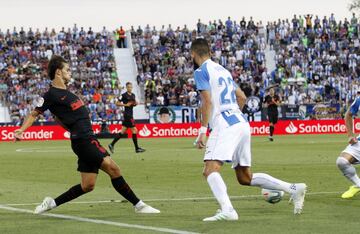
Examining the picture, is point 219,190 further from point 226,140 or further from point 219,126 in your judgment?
point 219,126

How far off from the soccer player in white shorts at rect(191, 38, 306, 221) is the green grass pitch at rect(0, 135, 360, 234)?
0.50 metres

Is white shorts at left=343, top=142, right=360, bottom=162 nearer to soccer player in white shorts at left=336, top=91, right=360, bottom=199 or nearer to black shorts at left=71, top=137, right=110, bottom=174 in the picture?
soccer player in white shorts at left=336, top=91, right=360, bottom=199

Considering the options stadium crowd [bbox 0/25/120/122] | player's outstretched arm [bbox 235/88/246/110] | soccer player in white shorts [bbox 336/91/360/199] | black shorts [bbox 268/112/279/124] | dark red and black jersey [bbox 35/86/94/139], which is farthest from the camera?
stadium crowd [bbox 0/25/120/122]

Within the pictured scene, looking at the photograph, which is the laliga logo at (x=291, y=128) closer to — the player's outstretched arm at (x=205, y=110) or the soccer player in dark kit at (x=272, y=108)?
the soccer player in dark kit at (x=272, y=108)

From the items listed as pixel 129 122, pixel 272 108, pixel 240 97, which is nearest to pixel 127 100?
pixel 129 122

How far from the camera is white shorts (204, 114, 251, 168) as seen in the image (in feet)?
37.6

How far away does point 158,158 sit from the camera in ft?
93.0

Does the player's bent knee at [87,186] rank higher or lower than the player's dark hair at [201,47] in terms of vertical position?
lower

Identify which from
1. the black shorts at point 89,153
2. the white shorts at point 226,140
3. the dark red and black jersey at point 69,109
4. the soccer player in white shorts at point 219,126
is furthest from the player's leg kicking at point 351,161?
the dark red and black jersey at point 69,109

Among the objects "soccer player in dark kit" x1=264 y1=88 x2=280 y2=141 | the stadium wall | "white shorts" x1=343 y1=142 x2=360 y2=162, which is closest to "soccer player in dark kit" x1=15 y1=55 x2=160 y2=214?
"white shorts" x1=343 y1=142 x2=360 y2=162

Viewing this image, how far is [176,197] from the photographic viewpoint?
50.2 feet

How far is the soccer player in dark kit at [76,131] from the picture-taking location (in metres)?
12.4

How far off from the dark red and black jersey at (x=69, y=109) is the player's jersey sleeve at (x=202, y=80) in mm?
1854

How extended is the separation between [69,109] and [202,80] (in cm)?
207
